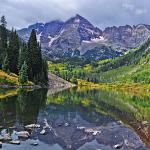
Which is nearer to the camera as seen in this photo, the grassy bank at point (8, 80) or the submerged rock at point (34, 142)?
the submerged rock at point (34, 142)

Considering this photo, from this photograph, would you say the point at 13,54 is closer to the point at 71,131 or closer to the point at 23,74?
the point at 23,74

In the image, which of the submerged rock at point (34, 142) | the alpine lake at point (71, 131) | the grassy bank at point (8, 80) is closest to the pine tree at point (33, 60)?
the grassy bank at point (8, 80)

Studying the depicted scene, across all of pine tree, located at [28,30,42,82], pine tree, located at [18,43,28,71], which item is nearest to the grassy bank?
pine tree, located at [18,43,28,71]

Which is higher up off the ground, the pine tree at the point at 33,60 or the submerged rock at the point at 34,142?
the pine tree at the point at 33,60

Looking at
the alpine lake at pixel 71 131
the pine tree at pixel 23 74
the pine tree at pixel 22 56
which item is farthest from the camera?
the pine tree at pixel 22 56

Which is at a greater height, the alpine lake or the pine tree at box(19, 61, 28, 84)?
the pine tree at box(19, 61, 28, 84)

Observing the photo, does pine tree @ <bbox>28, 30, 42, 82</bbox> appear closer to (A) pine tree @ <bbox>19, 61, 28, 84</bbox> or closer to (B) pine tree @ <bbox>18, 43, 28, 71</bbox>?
(B) pine tree @ <bbox>18, 43, 28, 71</bbox>

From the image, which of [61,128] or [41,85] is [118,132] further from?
[41,85]

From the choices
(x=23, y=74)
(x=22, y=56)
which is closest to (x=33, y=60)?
(x=22, y=56)

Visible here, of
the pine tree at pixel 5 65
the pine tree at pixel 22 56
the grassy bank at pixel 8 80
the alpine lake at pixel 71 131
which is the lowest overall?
the alpine lake at pixel 71 131

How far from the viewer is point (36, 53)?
540 ft

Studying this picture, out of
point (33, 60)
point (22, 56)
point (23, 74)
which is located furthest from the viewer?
point (33, 60)

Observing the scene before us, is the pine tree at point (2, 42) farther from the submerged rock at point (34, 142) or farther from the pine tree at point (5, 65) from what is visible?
the submerged rock at point (34, 142)

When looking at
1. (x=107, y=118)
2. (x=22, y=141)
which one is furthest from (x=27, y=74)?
(x=22, y=141)
